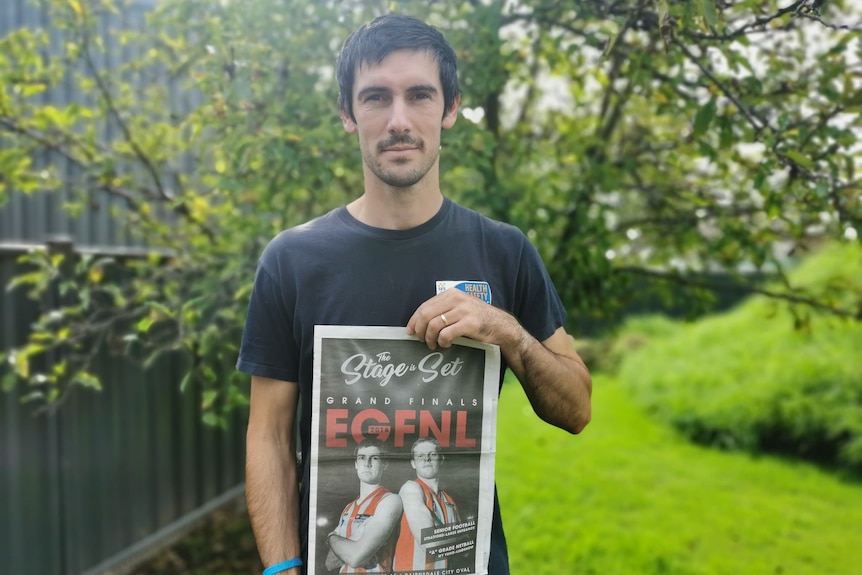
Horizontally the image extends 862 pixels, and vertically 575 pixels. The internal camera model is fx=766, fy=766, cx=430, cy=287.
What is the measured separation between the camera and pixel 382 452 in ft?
5.42

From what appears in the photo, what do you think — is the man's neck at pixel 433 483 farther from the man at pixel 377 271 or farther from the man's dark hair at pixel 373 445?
the man at pixel 377 271

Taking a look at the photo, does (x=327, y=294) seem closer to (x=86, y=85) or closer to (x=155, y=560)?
(x=86, y=85)

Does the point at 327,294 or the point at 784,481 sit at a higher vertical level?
the point at 327,294

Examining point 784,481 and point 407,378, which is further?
point 784,481

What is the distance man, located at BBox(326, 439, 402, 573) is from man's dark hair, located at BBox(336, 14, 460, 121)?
0.80m

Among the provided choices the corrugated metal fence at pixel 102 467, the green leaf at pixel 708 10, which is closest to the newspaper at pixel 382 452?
the green leaf at pixel 708 10

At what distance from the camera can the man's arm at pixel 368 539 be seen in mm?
1636

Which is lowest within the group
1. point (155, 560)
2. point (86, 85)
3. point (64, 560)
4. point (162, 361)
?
point (155, 560)

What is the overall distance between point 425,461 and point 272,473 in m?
0.35

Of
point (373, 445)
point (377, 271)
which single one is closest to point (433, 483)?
point (373, 445)

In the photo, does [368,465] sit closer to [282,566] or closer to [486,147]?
[282,566]

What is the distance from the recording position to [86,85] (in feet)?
11.0

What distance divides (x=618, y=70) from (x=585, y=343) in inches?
317

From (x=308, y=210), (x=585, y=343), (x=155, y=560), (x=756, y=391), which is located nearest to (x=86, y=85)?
(x=308, y=210)
